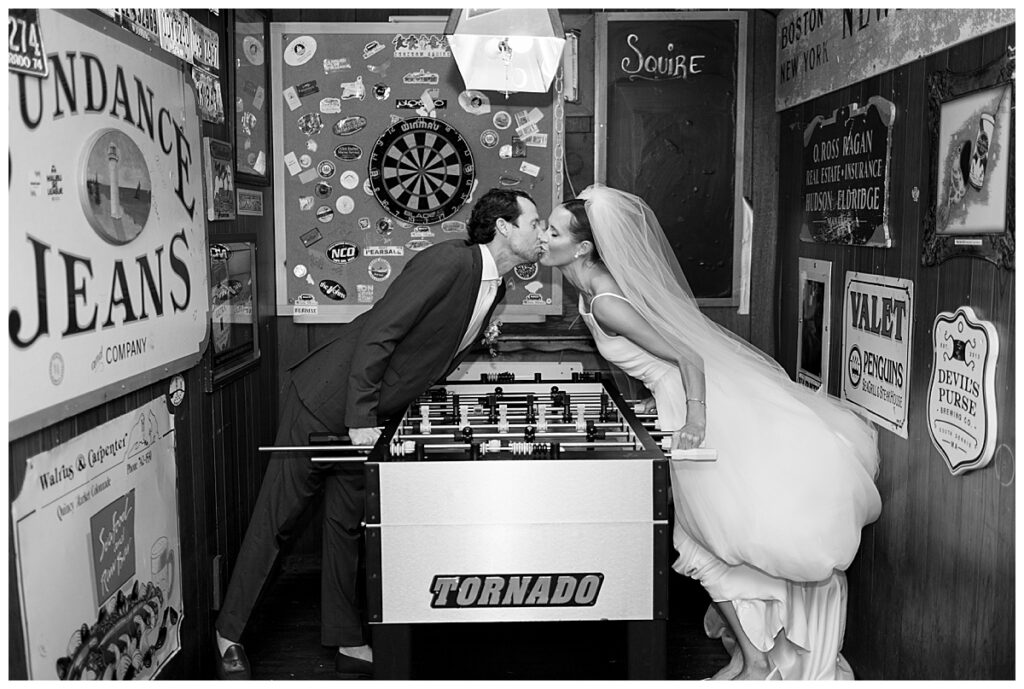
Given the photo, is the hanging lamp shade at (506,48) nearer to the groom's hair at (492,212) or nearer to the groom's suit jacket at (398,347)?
the groom's hair at (492,212)

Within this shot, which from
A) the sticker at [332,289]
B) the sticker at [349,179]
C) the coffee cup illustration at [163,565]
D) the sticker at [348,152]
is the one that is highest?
the sticker at [348,152]

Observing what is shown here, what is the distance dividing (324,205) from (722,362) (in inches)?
79.2

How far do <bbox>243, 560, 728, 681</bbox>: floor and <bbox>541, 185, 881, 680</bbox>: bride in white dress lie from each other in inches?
9.2

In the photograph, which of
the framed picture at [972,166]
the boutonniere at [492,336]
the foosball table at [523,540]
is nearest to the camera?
the framed picture at [972,166]

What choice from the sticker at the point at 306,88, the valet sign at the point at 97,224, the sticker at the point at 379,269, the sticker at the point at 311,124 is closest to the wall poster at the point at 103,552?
the valet sign at the point at 97,224

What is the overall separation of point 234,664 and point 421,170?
7.36ft

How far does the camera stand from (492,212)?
3.84 m

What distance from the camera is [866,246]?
3.58 meters

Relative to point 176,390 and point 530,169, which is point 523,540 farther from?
point 530,169

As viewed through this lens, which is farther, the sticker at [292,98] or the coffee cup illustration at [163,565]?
the sticker at [292,98]

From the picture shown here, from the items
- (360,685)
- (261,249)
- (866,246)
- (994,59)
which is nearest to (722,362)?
(866,246)

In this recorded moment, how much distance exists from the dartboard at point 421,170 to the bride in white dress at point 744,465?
3.15 ft

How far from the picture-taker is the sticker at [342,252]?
15.3 ft

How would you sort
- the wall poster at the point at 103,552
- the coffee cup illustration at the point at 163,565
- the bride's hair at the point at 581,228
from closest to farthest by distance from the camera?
the wall poster at the point at 103,552
the coffee cup illustration at the point at 163,565
the bride's hair at the point at 581,228
